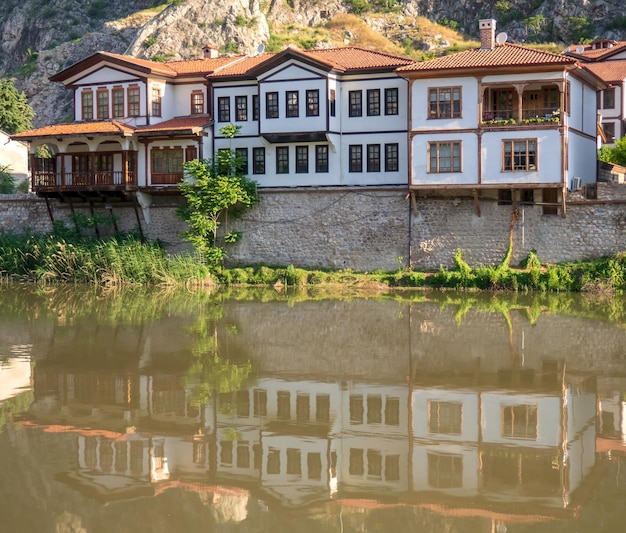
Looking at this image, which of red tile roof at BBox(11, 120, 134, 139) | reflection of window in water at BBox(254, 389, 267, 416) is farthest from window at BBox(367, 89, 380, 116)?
reflection of window in water at BBox(254, 389, 267, 416)

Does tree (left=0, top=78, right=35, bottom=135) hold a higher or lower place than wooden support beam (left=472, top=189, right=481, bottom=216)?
higher

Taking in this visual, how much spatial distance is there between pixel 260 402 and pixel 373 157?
76.6ft

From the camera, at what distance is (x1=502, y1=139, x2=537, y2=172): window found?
35062mm

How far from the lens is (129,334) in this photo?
2452cm

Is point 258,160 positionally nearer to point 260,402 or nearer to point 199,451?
point 260,402

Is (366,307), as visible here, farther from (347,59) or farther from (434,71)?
(347,59)

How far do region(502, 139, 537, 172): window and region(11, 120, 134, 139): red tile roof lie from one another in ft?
50.9

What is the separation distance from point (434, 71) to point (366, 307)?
1022cm

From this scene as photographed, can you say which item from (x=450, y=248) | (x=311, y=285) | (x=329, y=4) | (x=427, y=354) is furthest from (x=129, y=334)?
(x=329, y=4)

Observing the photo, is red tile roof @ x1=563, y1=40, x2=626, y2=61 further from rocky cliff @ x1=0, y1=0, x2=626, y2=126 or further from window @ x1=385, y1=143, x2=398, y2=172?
window @ x1=385, y1=143, x2=398, y2=172

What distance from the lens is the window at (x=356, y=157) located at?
129ft

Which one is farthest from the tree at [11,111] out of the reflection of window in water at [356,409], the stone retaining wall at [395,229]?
the reflection of window in water at [356,409]

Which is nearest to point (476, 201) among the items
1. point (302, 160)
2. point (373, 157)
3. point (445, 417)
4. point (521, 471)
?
point (373, 157)

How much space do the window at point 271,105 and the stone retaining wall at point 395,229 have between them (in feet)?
10.5
